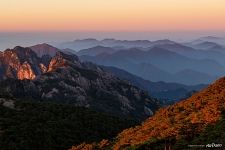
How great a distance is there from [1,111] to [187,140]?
9709 cm

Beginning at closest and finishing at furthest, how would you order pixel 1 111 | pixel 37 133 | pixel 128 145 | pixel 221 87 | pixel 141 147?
pixel 141 147 < pixel 128 145 < pixel 221 87 < pixel 37 133 < pixel 1 111

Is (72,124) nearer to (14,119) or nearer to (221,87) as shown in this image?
(14,119)

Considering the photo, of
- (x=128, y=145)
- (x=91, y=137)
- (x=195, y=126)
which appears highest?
(x=195, y=126)

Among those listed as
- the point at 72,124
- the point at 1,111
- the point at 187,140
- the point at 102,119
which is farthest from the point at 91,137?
the point at 187,140

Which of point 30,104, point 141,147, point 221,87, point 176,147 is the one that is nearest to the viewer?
point 176,147

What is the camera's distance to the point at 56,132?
124m

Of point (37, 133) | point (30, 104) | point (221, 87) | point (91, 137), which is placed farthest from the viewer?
point (30, 104)

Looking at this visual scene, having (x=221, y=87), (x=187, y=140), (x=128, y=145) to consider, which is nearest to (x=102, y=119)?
(x=221, y=87)

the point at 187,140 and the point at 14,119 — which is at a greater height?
the point at 187,140

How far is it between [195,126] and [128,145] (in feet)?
35.6

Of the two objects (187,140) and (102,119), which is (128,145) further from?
(102,119)

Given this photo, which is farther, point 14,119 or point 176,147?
point 14,119

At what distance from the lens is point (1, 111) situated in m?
141

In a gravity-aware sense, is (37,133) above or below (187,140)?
below
